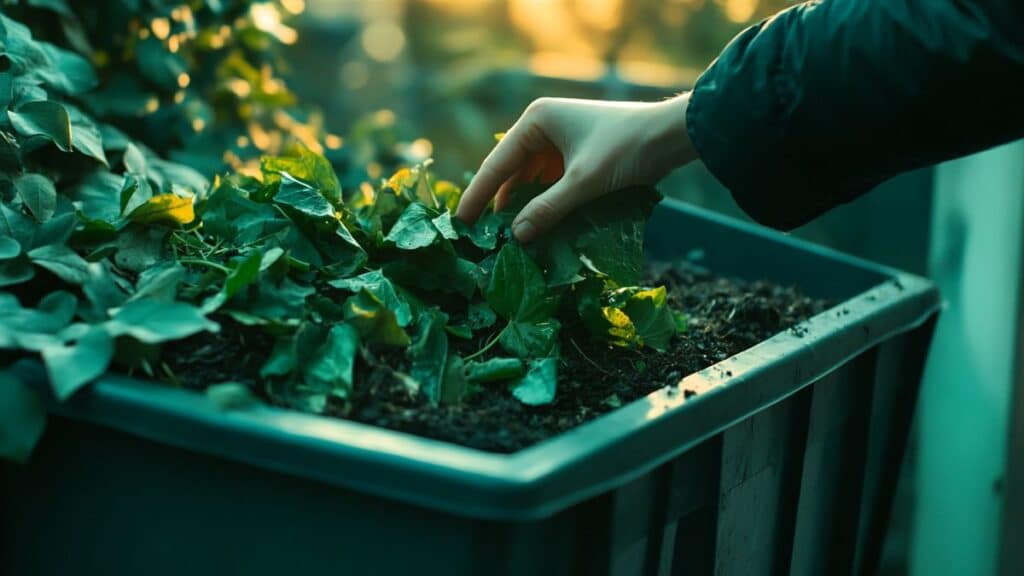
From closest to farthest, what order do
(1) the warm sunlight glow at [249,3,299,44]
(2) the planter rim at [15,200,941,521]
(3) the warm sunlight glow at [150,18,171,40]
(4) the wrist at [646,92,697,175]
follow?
(2) the planter rim at [15,200,941,521]
(4) the wrist at [646,92,697,175]
(3) the warm sunlight glow at [150,18,171,40]
(1) the warm sunlight glow at [249,3,299,44]

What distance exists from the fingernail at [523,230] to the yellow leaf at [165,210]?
14.4 inches

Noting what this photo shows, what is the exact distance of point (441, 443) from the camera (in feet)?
2.69

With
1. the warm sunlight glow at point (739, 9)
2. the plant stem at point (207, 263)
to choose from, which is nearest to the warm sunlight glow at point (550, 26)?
the warm sunlight glow at point (739, 9)

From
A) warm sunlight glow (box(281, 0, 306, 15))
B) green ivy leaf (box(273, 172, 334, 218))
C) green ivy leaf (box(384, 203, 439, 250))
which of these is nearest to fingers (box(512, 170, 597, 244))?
green ivy leaf (box(384, 203, 439, 250))

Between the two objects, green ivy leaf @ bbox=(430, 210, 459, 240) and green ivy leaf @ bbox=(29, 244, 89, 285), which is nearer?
green ivy leaf @ bbox=(29, 244, 89, 285)

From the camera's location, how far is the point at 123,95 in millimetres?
1678

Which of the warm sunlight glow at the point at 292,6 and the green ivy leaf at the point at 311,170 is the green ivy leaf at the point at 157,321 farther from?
the warm sunlight glow at the point at 292,6

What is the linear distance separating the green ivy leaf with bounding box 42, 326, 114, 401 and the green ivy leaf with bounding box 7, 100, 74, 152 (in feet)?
1.11

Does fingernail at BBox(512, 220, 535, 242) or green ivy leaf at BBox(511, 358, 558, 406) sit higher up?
fingernail at BBox(512, 220, 535, 242)

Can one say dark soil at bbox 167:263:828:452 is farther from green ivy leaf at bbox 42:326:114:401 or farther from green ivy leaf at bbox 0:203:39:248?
green ivy leaf at bbox 0:203:39:248

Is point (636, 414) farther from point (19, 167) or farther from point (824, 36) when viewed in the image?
point (19, 167)

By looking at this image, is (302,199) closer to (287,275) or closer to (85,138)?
(287,275)

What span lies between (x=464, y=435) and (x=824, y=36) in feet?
1.74

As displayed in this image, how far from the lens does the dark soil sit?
927 mm
